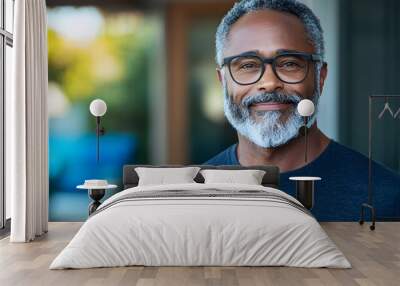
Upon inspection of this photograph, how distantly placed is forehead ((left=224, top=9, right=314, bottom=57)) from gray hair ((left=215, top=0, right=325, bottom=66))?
54mm

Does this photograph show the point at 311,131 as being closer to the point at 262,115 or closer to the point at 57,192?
the point at 262,115

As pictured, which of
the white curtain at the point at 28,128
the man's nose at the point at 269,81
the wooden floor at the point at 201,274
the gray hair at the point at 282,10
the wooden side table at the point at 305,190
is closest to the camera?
the wooden floor at the point at 201,274

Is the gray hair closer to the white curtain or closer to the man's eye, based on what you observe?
the man's eye

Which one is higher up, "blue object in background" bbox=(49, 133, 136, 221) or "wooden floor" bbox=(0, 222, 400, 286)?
"blue object in background" bbox=(49, 133, 136, 221)

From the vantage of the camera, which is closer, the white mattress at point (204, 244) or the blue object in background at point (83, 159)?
the white mattress at point (204, 244)

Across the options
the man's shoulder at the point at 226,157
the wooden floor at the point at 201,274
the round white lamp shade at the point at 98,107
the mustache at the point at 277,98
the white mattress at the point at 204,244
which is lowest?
the wooden floor at the point at 201,274

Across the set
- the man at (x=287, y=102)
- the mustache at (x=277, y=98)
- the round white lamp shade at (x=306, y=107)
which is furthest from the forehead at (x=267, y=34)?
the round white lamp shade at (x=306, y=107)

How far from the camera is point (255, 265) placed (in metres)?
4.68

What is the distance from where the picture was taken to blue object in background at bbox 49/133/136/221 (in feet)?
25.3

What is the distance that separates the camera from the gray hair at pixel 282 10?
7520mm

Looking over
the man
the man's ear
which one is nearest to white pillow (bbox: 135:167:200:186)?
the man

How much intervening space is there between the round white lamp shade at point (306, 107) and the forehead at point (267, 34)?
72cm

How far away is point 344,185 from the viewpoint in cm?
751

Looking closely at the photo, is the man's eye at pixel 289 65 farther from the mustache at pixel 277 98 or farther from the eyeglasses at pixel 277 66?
the mustache at pixel 277 98
